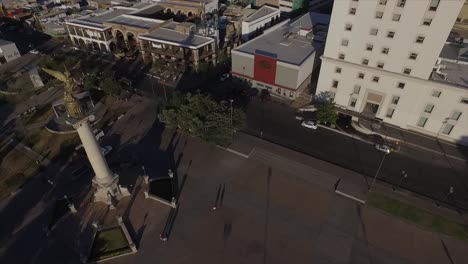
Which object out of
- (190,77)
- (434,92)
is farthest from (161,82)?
(434,92)

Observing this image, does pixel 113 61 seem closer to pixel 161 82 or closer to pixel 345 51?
pixel 161 82

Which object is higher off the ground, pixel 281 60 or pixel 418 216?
pixel 281 60

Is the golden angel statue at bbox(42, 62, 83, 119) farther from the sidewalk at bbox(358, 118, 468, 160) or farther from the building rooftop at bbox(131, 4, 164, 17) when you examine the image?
the building rooftop at bbox(131, 4, 164, 17)

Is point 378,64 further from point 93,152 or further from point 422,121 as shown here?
point 93,152

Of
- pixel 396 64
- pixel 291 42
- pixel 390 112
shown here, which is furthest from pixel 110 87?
pixel 390 112

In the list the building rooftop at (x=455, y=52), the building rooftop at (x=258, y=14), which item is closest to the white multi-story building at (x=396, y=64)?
the building rooftop at (x=455, y=52)

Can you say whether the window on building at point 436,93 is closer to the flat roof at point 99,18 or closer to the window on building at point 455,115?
the window on building at point 455,115
